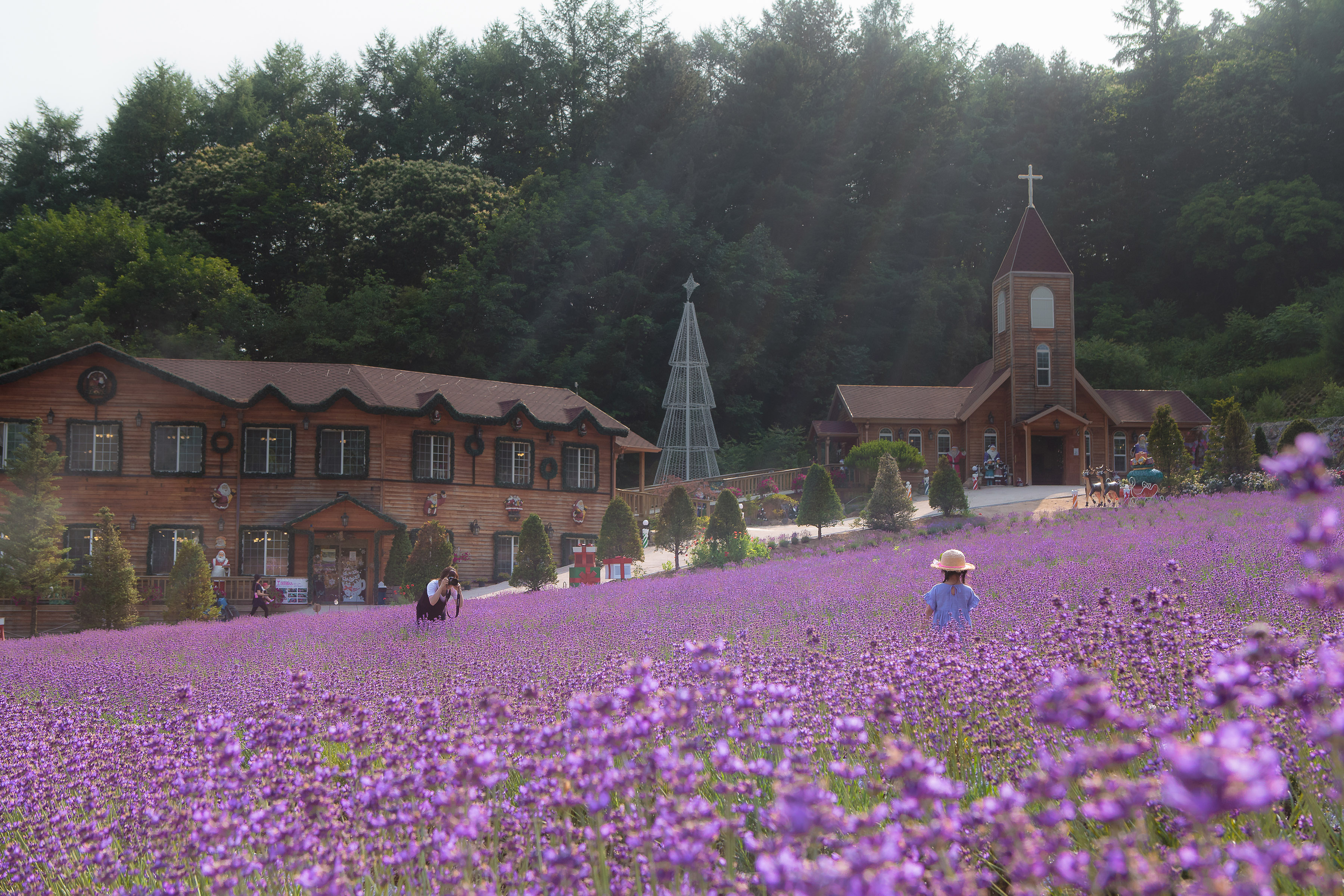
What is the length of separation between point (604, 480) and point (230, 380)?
1184cm

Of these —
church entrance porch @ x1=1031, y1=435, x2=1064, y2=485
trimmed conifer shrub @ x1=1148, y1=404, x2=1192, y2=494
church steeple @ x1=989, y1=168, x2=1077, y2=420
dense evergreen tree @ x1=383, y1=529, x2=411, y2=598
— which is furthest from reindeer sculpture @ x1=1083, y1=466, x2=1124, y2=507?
dense evergreen tree @ x1=383, y1=529, x2=411, y2=598

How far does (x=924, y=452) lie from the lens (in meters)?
42.3

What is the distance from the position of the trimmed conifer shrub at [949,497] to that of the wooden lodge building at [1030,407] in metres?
13.7

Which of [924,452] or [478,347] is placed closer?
[924,452]

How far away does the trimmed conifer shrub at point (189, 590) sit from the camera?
845 inches

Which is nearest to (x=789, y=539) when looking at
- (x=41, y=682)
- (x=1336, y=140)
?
(x=41, y=682)

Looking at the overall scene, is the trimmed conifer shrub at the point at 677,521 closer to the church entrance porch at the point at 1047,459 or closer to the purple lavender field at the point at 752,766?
the purple lavender field at the point at 752,766

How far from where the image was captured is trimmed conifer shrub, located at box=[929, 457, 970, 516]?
27.5m

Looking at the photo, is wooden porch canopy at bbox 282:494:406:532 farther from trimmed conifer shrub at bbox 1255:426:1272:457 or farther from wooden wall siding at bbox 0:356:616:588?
trimmed conifer shrub at bbox 1255:426:1272:457

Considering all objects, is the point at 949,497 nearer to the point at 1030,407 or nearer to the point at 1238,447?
the point at 1238,447

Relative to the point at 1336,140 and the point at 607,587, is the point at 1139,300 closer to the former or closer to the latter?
the point at 1336,140

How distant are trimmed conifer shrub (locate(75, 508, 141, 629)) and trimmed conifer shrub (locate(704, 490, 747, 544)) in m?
13.3

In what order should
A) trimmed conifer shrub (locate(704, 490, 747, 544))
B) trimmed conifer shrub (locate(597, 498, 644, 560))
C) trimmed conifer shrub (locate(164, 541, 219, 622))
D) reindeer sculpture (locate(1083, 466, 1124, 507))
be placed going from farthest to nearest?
reindeer sculpture (locate(1083, 466, 1124, 507)) → trimmed conifer shrub (locate(597, 498, 644, 560)) → trimmed conifer shrub (locate(704, 490, 747, 544)) → trimmed conifer shrub (locate(164, 541, 219, 622))

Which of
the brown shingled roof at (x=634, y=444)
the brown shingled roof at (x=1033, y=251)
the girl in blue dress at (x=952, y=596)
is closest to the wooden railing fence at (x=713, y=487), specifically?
the brown shingled roof at (x=634, y=444)
